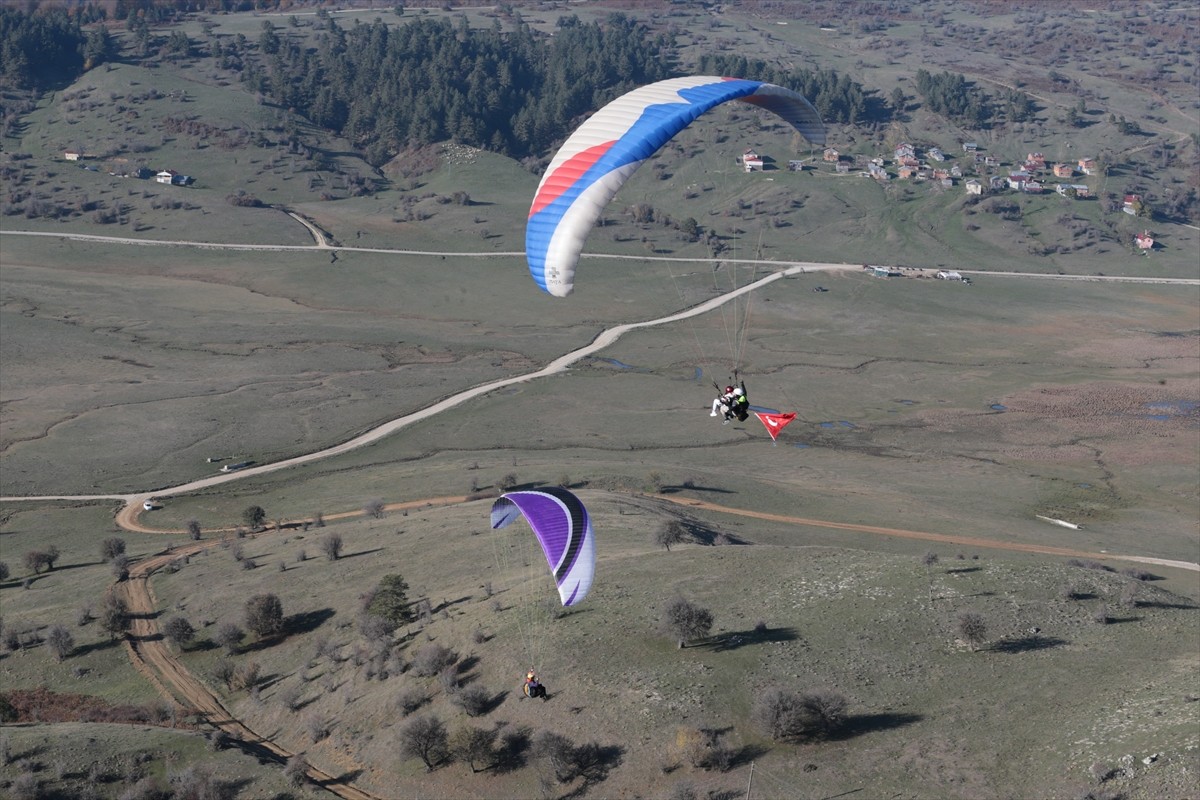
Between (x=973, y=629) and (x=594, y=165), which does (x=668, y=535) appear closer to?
(x=973, y=629)

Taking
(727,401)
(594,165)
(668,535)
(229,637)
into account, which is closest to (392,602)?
(229,637)

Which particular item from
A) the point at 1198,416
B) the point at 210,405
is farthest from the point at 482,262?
the point at 1198,416

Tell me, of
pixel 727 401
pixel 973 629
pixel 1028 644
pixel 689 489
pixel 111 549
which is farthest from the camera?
pixel 689 489

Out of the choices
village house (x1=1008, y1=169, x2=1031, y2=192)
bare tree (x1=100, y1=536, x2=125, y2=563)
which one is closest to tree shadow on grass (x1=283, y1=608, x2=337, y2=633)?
bare tree (x1=100, y1=536, x2=125, y2=563)

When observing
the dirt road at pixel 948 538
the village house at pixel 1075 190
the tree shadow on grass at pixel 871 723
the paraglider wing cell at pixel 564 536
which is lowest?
the dirt road at pixel 948 538

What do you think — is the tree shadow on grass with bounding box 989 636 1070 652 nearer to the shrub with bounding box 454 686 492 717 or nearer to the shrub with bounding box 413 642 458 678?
the shrub with bounding box 454 686 492 717

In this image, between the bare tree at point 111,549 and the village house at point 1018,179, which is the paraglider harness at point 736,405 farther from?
the village house at point 1018,179

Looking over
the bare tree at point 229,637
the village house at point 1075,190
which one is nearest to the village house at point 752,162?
the village house at point 1075,190
